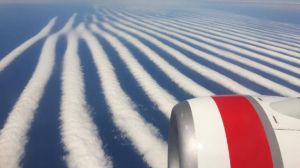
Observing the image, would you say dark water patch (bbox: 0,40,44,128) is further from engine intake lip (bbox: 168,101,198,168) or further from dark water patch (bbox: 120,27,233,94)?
dark water patch (bbox: 120,27,233,94)

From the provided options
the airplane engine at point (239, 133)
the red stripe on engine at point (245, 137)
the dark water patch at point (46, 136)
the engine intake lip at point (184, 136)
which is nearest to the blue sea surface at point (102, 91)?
the dark water patch at point (46, 136)

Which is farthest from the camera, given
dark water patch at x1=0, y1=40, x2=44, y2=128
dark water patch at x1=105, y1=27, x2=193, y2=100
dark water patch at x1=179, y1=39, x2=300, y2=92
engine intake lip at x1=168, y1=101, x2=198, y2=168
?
dark water patch at x1=179, y1=39, x2=300, y2=92

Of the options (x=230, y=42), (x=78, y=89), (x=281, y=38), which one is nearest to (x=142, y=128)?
(x=78, y=89)

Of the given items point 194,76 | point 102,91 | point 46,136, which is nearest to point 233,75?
point 194,76

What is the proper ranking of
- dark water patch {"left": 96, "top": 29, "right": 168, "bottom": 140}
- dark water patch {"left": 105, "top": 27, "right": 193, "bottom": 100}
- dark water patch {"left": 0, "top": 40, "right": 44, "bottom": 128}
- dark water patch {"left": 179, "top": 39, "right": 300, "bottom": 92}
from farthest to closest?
dark water patch {"left": 179, "top": 39, "right": 300, "bottom": 92}, dark water patch {"left": 105, "top": 27, "right": 193, "bottom": 100}, dark water patch {"left": 0, "top": 40, "right": 44, "bottom": 128}, dark water patch {"left": 96, "top": 29, "right": 168, "bottom": 140}

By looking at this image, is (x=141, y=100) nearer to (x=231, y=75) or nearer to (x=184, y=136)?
(x=231, y=75)

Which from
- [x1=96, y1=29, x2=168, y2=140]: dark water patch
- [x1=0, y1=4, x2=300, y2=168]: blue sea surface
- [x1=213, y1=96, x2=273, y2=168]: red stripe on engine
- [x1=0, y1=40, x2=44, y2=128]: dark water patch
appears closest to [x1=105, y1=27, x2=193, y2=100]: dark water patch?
[x1=0, y1=4, x2=300, y2=168]: blue sea surface

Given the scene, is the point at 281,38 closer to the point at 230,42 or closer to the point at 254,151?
the point at 230,42
